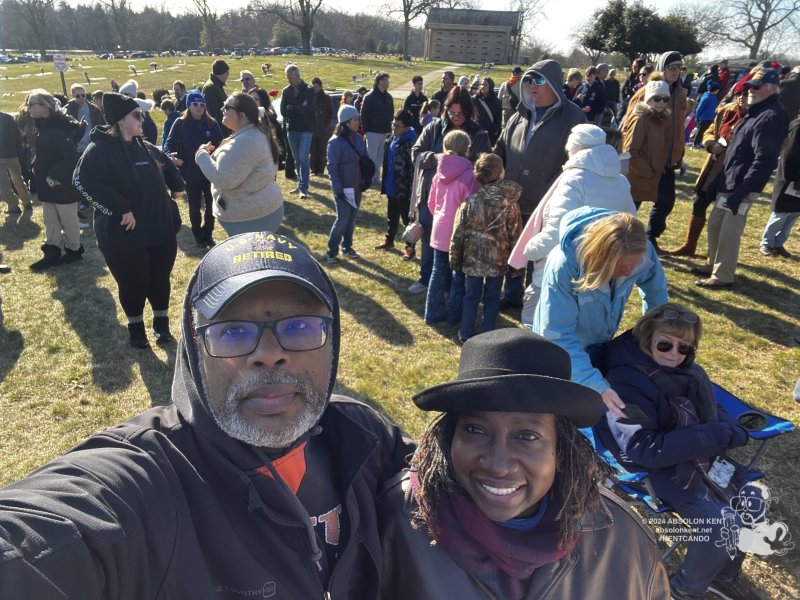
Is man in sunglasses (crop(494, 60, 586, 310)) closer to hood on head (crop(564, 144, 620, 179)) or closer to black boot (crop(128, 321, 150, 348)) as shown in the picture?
hood on head (crop(564, 144, 620, 179))

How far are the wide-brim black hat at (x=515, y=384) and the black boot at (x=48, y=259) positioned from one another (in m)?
6.81

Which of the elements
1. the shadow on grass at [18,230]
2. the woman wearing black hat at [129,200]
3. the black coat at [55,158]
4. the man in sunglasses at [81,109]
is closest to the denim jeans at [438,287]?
the woman wearing black hat at [129,200]

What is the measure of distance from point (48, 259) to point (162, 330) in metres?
2.99

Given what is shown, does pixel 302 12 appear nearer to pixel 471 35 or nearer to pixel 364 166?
pixel 471 35

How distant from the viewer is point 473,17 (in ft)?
208

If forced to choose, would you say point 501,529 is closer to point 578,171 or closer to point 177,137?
point 578,171

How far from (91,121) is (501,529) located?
11.0m

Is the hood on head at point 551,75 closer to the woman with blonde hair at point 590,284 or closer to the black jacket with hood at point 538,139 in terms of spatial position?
the black jacket with hood at point 538,139

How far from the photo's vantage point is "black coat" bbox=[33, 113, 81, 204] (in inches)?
236

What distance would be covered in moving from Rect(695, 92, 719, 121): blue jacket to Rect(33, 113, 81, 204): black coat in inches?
504

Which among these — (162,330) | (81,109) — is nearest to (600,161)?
(162,330)

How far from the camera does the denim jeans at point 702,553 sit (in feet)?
8.02

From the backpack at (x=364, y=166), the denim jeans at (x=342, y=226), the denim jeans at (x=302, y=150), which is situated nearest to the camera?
the backpack at (x=364, y=166)

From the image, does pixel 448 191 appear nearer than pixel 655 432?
No
